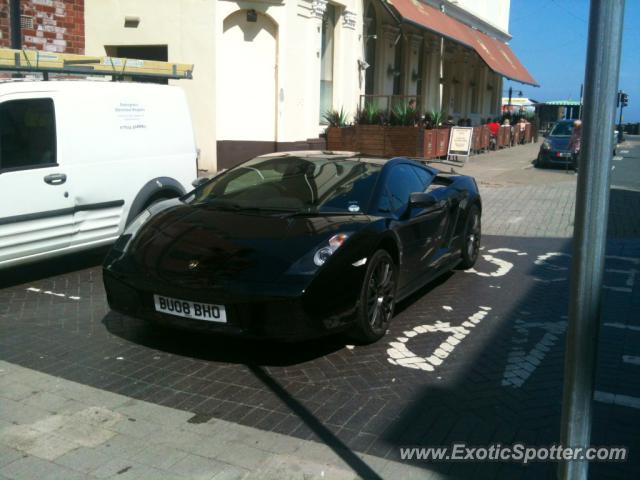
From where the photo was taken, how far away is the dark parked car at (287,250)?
15.5ft

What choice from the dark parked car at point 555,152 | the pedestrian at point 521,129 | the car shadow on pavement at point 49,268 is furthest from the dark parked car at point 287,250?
the pedestrian at point 521,129

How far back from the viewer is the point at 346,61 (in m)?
20.4

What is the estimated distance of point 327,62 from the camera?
2005cm

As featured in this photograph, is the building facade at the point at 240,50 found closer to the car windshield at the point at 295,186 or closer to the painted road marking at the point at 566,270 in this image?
the painted road marking at the point at 566,270

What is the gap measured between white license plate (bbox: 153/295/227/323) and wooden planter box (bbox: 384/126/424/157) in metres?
15.1

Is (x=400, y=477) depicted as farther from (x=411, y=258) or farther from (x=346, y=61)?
(x=346, y=61)

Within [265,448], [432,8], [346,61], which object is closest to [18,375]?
[265,448]

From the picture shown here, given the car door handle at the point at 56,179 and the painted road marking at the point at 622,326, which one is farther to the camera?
the car door handle at the point at 56,179

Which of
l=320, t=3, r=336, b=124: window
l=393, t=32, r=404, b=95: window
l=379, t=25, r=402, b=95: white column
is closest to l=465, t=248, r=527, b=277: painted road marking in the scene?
l=320, t=3, r=336, b=124: window

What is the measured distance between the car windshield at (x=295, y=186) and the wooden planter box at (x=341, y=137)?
1297 cm

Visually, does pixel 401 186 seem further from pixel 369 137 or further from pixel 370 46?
pixel 370 46

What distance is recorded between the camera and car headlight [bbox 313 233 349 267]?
4844 mm

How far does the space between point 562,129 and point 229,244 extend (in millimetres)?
22493

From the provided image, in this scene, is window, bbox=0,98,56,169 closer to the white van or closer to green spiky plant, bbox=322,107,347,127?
the white van
